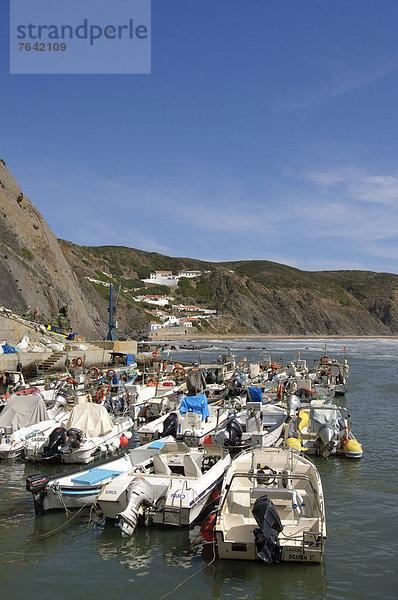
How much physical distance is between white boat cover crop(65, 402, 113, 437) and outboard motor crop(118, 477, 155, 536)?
7282 mm

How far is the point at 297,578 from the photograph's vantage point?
10516mm

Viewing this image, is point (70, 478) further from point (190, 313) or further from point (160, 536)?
point (190, 313)

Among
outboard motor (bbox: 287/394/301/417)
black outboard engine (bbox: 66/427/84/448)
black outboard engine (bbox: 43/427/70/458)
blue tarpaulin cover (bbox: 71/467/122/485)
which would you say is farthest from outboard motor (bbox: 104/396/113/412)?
blue tarpaulin cover (bbox: 71/467/122/485)

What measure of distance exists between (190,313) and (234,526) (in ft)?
570

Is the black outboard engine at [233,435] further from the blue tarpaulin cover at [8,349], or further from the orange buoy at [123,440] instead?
the blue tarpaulin cover at [8,349]

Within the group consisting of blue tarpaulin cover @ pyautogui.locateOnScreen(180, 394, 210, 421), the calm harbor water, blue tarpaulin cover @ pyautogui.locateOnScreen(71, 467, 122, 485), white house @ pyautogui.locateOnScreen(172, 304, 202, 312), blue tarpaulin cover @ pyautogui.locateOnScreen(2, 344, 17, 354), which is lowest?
the calm harbor water

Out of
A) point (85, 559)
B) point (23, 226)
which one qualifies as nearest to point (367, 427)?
point (85, 559)

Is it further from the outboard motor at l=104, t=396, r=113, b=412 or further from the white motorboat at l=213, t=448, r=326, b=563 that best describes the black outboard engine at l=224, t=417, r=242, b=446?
the outboard motor at l=104, t=396, r=113, b=412

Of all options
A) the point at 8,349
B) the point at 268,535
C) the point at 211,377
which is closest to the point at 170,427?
the point at 268,535

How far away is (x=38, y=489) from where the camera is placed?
44.7 ft

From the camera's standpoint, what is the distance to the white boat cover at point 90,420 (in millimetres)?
19688

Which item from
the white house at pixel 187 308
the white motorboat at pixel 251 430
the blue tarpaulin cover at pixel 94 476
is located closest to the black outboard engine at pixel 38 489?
the blue tarpaulin cover at pixel 94 476

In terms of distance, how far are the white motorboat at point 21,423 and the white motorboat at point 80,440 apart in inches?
14.2

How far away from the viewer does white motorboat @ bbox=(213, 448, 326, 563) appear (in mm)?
10508
